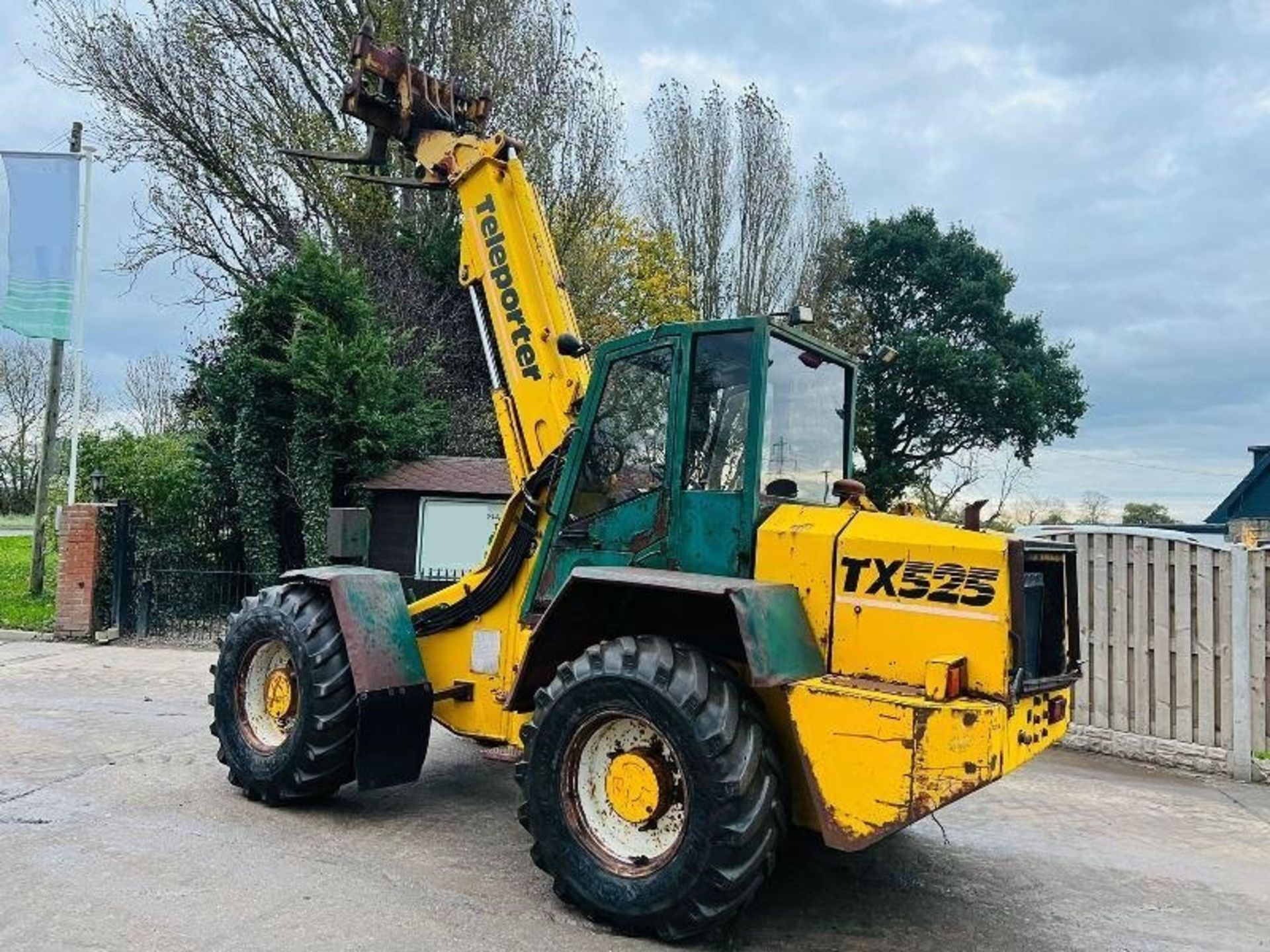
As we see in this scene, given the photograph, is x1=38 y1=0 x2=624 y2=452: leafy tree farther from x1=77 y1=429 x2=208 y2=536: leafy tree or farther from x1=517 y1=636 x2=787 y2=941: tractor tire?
x1=517 y1=636 x2=787 y2=941: tractor tire

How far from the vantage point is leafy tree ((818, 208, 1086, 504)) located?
80.6 ft

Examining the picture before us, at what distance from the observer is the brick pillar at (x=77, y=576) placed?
11.9 meters

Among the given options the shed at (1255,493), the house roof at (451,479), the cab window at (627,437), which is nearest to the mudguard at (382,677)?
the cab window at (627,437)

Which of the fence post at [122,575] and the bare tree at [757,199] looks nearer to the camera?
the fence post at [122,575]

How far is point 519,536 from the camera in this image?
17.2 feet

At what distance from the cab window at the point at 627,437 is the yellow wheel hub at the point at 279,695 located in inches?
77.8

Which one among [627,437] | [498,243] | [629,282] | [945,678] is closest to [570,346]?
[627,437]

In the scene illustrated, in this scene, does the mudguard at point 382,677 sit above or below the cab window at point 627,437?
below

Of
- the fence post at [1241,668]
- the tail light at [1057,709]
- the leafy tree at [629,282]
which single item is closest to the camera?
the tail light at [1057,709]

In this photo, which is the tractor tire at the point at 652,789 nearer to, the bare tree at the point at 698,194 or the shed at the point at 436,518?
the shed at the point at 436,518

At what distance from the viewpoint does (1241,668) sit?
22.8ft

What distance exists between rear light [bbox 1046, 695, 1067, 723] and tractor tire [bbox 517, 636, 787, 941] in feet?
3.90

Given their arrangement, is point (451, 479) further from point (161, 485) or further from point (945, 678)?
point (945, 678)

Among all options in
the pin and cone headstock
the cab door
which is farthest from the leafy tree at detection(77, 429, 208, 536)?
the cab door
